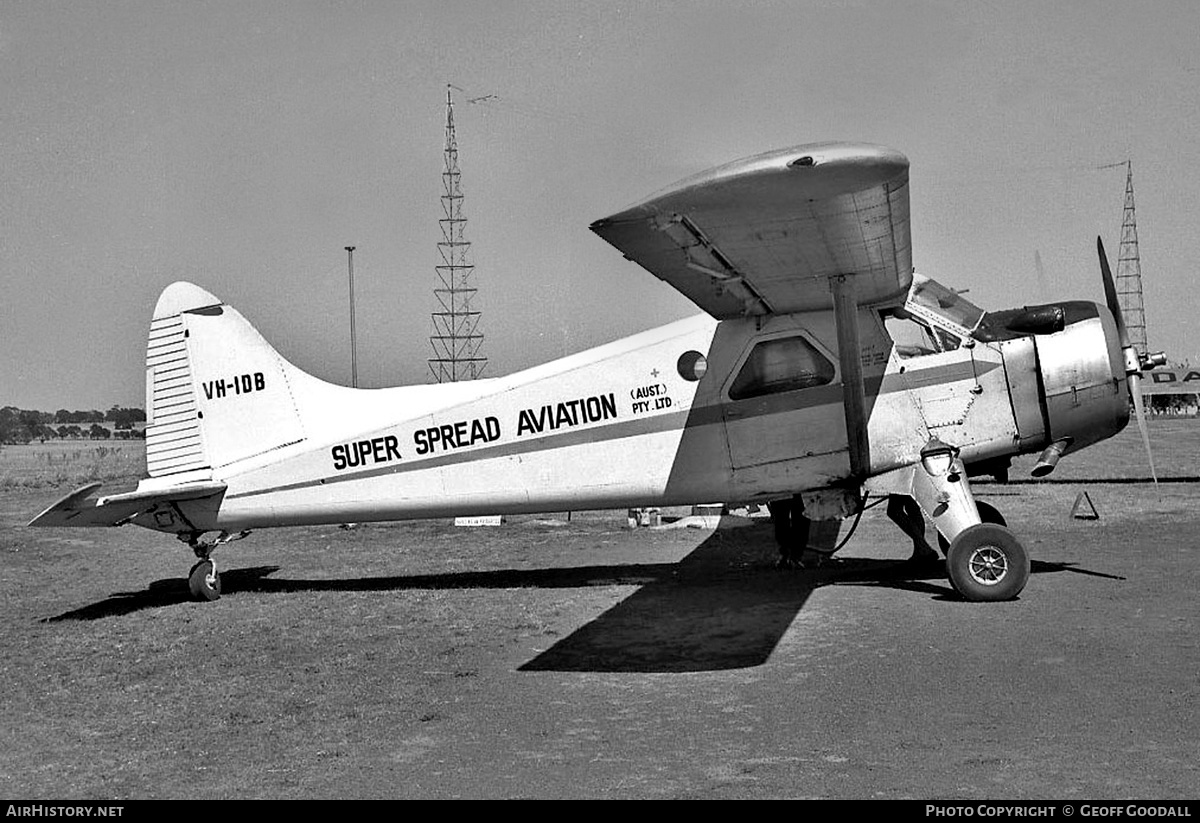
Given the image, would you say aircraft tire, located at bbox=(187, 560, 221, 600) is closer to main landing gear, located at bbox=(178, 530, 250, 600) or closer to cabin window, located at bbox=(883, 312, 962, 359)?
main landing gear, located at bbox=(178, 530, 250, 600)

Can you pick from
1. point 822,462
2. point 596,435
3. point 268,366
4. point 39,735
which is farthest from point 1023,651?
point 268,366

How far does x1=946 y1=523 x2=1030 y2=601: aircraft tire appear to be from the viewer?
898cm

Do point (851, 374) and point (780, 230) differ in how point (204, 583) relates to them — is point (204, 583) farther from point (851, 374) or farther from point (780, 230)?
point (780, 230)

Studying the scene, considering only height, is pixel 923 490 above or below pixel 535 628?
above

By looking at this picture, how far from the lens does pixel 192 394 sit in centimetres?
1151

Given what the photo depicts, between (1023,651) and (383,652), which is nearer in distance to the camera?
(1023,651)

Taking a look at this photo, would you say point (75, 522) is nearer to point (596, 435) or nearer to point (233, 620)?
point (233, 620)

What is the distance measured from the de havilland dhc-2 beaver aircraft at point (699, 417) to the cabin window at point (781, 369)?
20 millimetres

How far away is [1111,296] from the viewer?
33.9ft

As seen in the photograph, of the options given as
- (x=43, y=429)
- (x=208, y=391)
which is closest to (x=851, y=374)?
(x=208, y=391)

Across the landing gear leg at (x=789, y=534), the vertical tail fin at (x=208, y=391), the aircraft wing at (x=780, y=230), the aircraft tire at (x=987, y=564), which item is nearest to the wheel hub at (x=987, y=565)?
the aircraft tire at (x=987, y=564)

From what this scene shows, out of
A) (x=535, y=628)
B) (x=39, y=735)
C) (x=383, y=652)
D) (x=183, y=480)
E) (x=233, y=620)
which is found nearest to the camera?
(x=39, y=735)

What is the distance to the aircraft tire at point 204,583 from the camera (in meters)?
11.1

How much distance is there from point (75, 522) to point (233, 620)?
6.34ft
